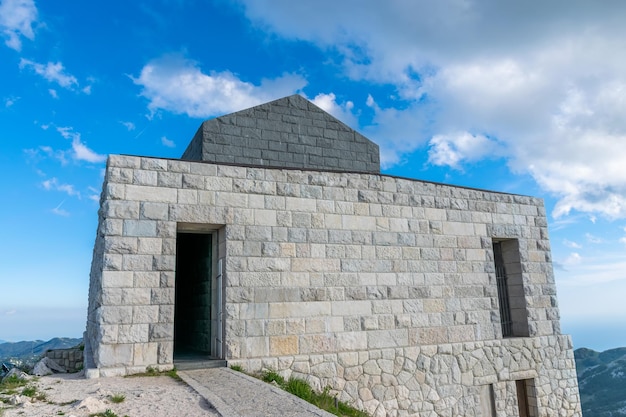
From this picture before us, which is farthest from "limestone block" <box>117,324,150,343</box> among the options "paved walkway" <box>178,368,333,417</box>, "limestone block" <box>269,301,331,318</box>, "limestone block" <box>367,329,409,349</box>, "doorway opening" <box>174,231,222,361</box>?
"limestone block" <box>367,329,409,349</box>

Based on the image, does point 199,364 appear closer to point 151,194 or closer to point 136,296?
point 136,296

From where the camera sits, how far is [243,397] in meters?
4.88

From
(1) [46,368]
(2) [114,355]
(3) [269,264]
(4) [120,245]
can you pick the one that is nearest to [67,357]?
(1) [46,368]

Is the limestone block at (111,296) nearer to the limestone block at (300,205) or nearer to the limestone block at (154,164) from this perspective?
the limestone block at (154,164)

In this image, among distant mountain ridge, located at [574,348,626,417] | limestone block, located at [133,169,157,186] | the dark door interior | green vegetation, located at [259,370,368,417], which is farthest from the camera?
distant mountain ridge, located at [574,348,626,417]

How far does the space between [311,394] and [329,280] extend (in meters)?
1.84

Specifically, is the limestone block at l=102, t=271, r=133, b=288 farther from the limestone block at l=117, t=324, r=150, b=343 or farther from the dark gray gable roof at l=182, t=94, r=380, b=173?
the dark gray gable roof at l=182, t=94, r=380, b=173

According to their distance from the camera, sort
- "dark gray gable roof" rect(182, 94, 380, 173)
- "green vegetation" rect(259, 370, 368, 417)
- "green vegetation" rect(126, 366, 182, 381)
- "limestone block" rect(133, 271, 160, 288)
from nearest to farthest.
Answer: "green vegetation" rect(126, 366, 182, 381), "green vegetation" rect(259, 370, 368, 417), "limestone block" rect(133, 271, 160, 288), "dark gray gable roof" rect(182, 94, 380, 173)

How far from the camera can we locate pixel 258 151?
1023 centimetres

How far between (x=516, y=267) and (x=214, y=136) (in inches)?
275

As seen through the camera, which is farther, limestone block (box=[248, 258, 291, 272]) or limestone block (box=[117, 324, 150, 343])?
limestone block (box=[248, 258, 291, 272])

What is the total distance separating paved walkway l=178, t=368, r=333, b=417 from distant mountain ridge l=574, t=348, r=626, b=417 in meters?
48.5

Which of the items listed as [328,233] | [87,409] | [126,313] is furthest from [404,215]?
[87,409]

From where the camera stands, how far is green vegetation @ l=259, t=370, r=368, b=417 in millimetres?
6320
